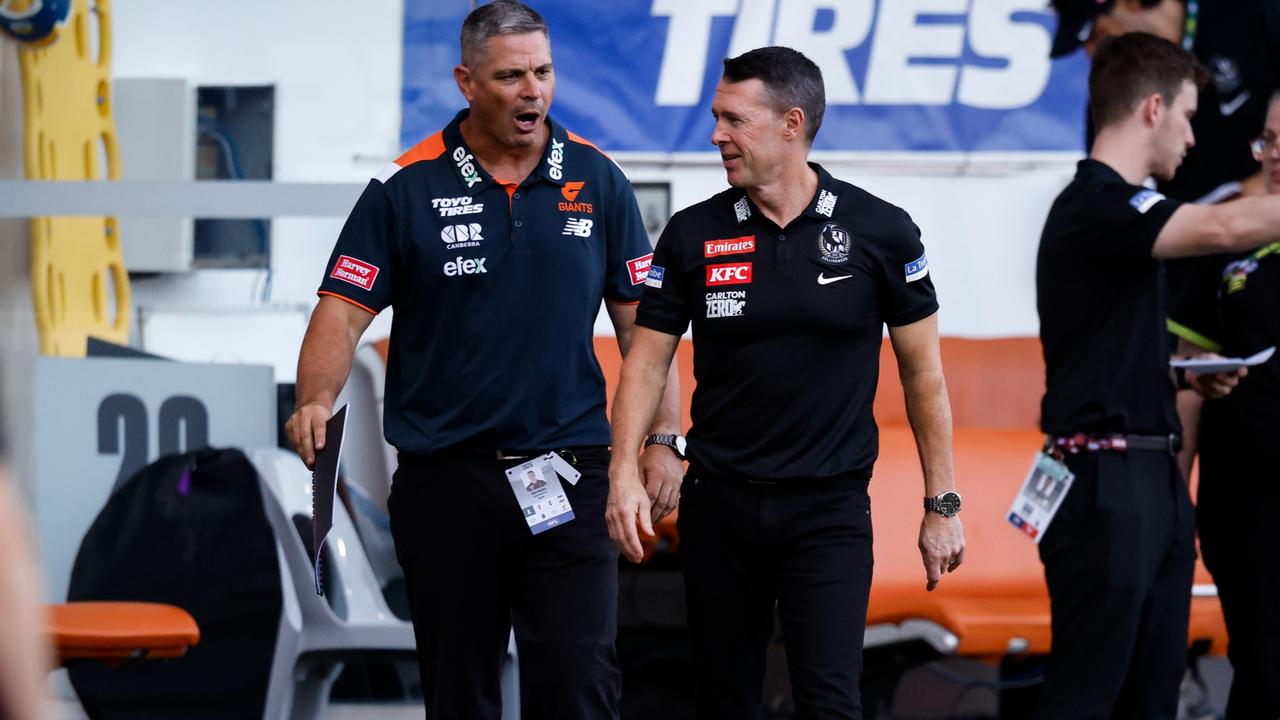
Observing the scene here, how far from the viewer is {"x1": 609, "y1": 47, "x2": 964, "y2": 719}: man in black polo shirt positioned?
3098 mm

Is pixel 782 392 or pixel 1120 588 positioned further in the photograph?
pixel 1120 588

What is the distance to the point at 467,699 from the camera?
10.5 feet

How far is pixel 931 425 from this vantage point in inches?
A: 126

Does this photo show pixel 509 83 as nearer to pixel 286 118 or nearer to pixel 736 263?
pixel 736 263

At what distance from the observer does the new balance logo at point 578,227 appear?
3.25 m

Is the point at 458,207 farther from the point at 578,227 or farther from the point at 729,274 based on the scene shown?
the point at 729,274

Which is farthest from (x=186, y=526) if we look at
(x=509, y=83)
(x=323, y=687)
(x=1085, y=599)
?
(x=1085, y=599)

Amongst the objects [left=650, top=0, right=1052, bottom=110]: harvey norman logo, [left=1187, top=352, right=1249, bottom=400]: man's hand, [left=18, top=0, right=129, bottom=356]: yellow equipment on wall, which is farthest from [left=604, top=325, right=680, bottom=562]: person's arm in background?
[left=650, top=0, right=1052, bottom=110]: harvey norman logo

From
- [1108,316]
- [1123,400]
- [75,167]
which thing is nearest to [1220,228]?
[1108,316]

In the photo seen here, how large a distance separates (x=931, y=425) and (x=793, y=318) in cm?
36

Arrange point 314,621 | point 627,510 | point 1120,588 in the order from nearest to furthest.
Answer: point 627,510 < point 1120,588 < point 314,621

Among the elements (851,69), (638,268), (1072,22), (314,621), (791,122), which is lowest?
(314,621)

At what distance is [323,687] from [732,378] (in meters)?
1.90

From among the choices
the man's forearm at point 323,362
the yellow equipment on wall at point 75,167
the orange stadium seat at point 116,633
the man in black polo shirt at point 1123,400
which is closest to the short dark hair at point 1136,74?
the man in black polo shirt at point 1123,400
